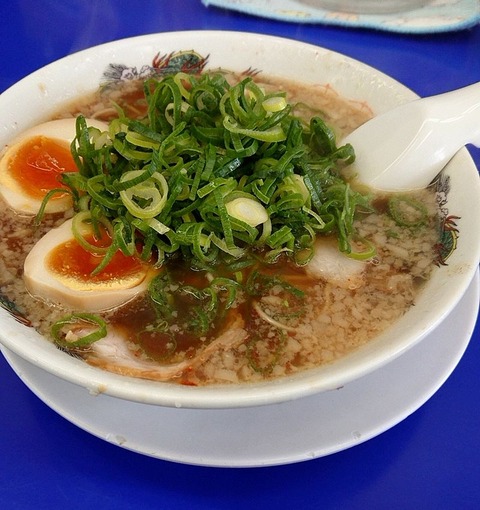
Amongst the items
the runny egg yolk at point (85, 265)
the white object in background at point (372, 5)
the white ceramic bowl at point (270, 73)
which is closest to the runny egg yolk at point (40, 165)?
the white ceramic bowl at point (270, 73)

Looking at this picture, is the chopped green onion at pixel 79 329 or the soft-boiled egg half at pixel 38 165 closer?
the chopped green onion at pixel 79 329

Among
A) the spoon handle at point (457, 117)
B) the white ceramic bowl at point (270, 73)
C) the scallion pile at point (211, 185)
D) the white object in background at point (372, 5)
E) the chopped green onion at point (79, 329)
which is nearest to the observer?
the white ceramic bowl at point (270, 73)

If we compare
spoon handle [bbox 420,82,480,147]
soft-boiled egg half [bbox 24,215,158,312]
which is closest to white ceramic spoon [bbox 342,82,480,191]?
spoon handle [bbox 420,82,480,147]

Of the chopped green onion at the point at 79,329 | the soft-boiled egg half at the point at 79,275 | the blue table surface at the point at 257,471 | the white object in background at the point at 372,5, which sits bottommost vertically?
the blue table surface at the point at 257,471

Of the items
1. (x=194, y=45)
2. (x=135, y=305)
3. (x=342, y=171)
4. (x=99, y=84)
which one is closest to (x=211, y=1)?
(x=194, y=45)

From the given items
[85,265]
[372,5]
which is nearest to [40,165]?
[85,265]

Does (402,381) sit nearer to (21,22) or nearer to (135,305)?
(135,305)

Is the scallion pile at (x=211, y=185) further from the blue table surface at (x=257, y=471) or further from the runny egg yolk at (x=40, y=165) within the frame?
the blue table surface at (x=257, y=471)

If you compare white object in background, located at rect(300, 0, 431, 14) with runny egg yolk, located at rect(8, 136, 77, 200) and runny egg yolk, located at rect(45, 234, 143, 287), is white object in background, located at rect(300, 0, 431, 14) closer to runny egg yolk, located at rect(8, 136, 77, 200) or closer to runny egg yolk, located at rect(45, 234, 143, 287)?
runny egg yolk, located at rect(8, 136, 77, 200)
